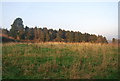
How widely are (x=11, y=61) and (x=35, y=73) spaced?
1628 mm

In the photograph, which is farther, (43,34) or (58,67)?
(43,34)

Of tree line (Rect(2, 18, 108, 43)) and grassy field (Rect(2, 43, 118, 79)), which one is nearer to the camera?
grassy field (Rect(2, 43, 118, 79))

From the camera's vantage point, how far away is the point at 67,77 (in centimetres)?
494

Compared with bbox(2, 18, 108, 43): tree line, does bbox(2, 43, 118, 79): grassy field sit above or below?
below

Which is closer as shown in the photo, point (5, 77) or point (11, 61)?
point (5, 77)

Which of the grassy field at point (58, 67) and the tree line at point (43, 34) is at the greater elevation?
the tree line at point (43, 34)

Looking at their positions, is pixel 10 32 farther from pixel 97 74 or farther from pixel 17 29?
Result: pixel 97 74

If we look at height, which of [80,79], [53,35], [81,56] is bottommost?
[80,79]

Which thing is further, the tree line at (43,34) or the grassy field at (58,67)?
the tree line at (43,34)

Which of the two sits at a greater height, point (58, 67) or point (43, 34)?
point (43, 34)

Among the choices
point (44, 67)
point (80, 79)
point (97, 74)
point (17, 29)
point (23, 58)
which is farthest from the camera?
point (17, 29)

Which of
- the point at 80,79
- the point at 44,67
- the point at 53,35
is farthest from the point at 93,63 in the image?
the point at 53,35

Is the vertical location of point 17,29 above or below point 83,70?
above

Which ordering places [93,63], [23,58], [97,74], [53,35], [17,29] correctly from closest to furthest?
[97,74] < [93,63] < [23,58] < [53,35] < [17,29]
